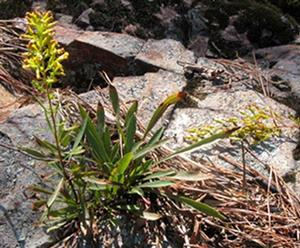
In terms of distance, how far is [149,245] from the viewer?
2.88m

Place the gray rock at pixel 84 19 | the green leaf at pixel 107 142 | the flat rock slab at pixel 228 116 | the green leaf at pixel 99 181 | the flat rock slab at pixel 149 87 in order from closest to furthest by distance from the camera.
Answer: the green leaf at pixel 99 181
the green leaf at pixel 107 142
the flat rock slab at pixel 228 116
the flat rock slab at pixel 149 87
the gray rock at pixel 84 19

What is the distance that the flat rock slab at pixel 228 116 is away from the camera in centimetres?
346

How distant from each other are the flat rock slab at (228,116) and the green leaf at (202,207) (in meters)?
0.51

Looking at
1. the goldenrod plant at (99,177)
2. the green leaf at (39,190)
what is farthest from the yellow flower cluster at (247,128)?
the green leaf at (39,190)

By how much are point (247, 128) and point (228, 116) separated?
7.5 inches

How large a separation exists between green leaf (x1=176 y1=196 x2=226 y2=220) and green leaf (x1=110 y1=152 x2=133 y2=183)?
30 centimetres

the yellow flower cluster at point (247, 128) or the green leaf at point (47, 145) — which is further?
the yellow flower cluster at point (247, 128)

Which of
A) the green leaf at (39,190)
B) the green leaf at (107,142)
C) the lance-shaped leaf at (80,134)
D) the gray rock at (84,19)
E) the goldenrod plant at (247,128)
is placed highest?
the lance-shaped leaf at (80,134)

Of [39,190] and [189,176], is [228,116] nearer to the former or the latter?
[189,176]

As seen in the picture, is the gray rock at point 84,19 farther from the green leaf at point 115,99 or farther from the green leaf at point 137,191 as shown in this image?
the green leaf at point 137,191

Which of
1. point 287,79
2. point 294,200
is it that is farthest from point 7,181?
point 287,79

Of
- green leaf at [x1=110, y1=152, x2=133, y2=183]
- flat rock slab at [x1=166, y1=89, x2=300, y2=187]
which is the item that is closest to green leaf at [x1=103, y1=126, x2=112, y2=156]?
green leaf at [x1=110, y1=152, x2=133, y2=183]

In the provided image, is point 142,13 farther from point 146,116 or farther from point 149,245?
point 149,245

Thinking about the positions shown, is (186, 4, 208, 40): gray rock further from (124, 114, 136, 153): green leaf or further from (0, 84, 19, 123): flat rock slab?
(124, 114, 136, 153): green leaf
